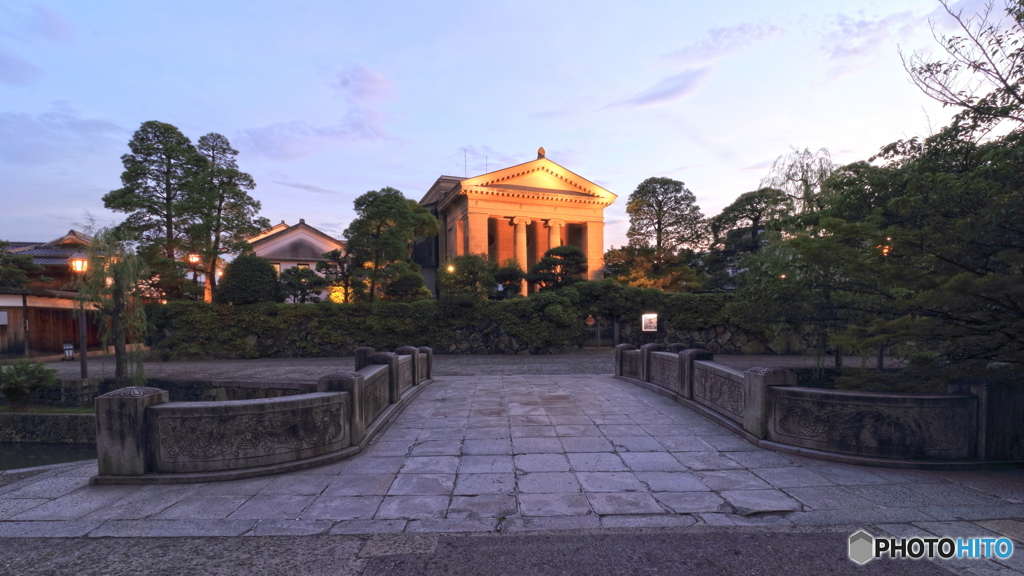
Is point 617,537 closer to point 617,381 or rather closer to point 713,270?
point 617,381

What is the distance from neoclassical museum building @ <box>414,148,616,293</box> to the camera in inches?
1442

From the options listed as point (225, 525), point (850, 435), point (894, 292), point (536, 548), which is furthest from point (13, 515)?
point (894, 292)

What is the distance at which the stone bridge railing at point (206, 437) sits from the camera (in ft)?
17.1

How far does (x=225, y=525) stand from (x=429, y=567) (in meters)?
2.12

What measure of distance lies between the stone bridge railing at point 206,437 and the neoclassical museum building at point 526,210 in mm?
29958

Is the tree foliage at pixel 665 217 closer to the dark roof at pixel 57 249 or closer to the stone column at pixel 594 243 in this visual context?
the stone column at pixel 594 243

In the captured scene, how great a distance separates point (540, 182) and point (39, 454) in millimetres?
33430

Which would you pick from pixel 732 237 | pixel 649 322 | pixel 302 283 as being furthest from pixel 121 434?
pixel 732 237

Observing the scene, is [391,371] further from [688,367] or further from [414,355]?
[688,367]

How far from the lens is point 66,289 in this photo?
24.2 metres

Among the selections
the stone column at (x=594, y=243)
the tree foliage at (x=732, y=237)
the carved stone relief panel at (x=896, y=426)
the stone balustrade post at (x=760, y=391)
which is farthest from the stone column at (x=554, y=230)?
the carved stone relief panel at (x=896, y=426)

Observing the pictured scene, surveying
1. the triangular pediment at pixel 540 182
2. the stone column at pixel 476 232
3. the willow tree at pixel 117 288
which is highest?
the triangular pediment at pixel 540 182

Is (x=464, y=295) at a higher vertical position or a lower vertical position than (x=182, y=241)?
lower

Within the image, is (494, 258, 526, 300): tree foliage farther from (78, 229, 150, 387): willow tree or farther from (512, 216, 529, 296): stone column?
(78, 229, 150, 387): willow tree
